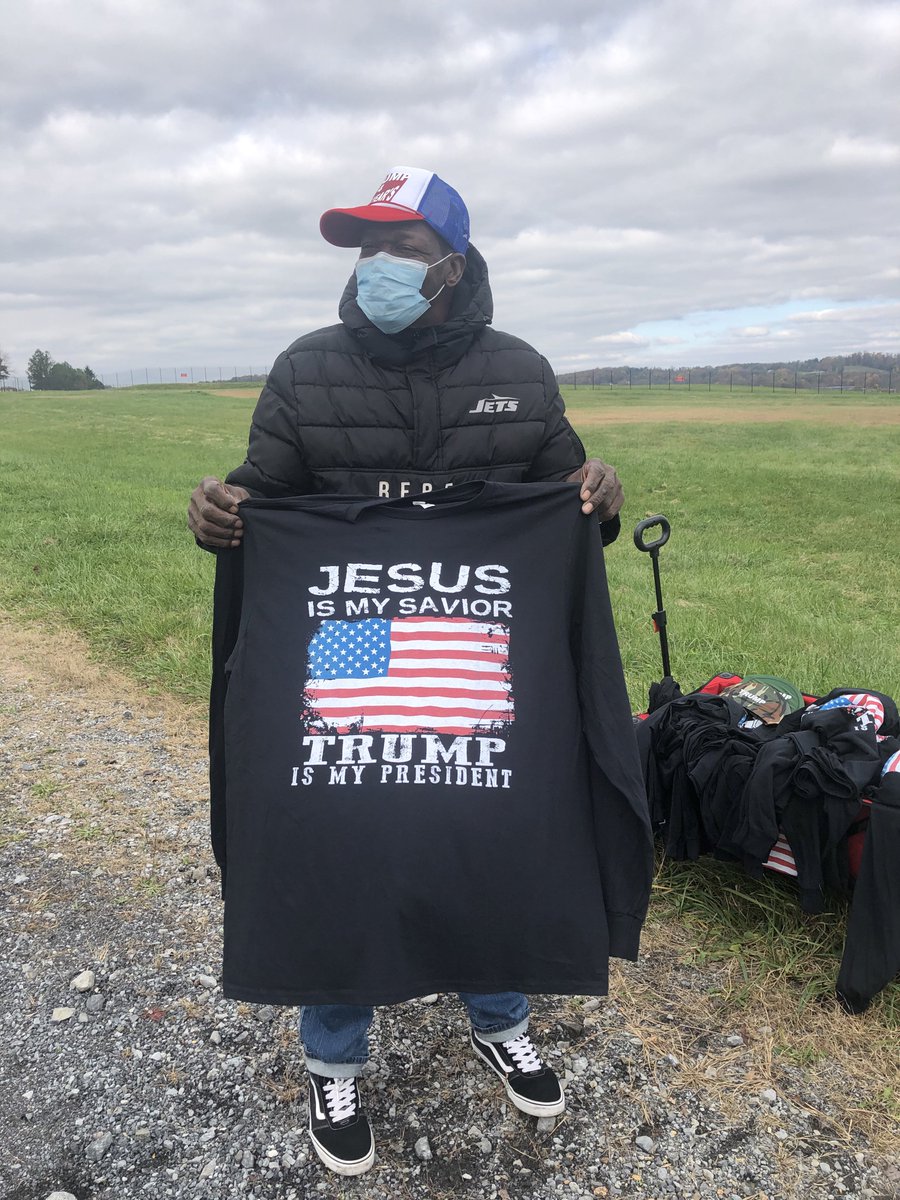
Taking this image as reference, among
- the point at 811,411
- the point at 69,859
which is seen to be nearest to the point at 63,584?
the point at 69,859

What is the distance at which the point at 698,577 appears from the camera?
9.72 metres

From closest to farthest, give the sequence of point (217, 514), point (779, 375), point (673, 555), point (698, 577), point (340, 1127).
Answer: point (217, 514)
point (340, 1127)
point (698, 577)
point (673, 555)
point (779, 375)

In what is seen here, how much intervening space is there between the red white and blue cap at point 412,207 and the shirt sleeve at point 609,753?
949 mm

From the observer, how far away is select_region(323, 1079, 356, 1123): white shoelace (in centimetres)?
247

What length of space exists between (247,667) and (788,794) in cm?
200

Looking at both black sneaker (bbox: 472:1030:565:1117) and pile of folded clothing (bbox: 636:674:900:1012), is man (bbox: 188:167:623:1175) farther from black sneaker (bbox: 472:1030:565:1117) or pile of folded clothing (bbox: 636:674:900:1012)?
pile of folded clothing (bbox: 636:674:900:1012)

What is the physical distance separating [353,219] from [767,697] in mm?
2720

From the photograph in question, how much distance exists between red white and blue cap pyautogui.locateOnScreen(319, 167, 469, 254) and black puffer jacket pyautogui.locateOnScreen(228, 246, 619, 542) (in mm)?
189

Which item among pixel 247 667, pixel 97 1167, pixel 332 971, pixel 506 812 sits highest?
pixel 247 667

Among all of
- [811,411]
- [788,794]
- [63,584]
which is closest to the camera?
[788,794]

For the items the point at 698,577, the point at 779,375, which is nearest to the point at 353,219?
the point at 698,577

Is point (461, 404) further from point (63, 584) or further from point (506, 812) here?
point (63, 584)

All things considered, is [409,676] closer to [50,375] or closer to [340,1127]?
[340,1127]

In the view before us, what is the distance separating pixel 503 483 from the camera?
2385 mm
